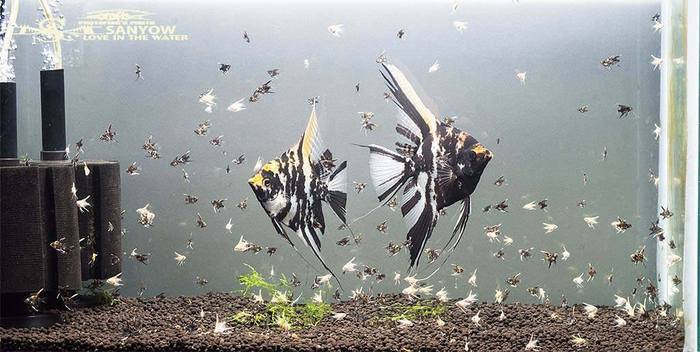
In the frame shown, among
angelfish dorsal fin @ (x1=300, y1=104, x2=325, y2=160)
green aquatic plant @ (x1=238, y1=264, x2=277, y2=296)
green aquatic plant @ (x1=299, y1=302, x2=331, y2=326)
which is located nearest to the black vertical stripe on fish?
green aquatic plant @ (x1=299, y1=302, x2=331, y2=326)

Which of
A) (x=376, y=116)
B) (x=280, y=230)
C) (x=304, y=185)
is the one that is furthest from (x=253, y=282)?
(x=376, y=116)

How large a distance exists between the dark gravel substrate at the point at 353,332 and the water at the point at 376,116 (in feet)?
0.52

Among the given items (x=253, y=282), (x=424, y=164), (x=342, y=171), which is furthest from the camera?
(x=253, y=282)

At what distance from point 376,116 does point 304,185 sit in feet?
1.79

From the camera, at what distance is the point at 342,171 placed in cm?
412

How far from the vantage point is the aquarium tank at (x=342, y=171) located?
3.89m

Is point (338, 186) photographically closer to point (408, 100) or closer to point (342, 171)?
point (342, 171)

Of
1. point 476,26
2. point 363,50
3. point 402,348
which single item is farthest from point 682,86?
point 402,348

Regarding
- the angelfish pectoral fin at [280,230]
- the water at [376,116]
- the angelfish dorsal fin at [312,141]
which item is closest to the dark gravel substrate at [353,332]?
the water at [376,116]

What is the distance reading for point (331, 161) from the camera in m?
4.13

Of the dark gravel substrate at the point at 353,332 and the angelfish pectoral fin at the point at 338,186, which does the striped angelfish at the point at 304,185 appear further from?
the dark gravel substrate at the point at 353,332

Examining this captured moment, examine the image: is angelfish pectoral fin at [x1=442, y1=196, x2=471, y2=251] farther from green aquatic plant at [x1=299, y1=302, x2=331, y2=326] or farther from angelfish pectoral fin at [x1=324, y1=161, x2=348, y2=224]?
green aquatic plant at [x1=299, y1=302, x2=331, y2=326]

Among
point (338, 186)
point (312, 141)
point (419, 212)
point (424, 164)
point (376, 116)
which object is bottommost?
point (419, 212)

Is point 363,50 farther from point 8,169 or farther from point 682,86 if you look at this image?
point 8,169
